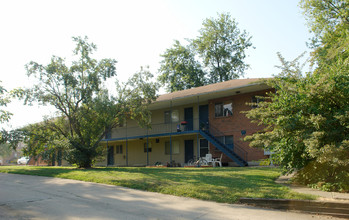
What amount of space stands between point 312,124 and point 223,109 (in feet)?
43.8

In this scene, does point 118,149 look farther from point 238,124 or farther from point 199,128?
point 238,124

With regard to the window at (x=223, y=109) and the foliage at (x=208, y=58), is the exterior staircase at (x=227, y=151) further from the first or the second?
the foliage at (x=208, y=58)

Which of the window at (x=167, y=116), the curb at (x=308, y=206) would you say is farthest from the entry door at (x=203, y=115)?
the curb at (x=308, y=206)

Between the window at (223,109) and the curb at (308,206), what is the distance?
47.0 ft

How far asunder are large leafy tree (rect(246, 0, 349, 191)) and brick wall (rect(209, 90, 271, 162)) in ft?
32.3

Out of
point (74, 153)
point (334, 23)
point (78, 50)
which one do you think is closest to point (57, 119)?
point (74, 153)

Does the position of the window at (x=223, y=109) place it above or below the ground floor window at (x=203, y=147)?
above

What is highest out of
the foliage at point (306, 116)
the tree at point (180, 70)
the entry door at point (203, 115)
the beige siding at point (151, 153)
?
the tree at point (180, 70)

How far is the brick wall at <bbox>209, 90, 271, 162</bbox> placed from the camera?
66.6 feet

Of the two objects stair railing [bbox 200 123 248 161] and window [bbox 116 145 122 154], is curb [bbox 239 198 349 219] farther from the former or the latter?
window [bbox 116 145 122 154]

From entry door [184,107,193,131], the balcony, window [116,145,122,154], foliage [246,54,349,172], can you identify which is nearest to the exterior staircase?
the balcony

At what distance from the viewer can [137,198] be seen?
8742mm

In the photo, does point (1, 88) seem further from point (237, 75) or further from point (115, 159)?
point (237, 75)

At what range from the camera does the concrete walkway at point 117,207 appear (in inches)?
262
